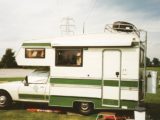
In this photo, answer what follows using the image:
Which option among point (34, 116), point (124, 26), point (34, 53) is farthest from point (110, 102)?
point (34, 53)

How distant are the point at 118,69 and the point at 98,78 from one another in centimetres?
80

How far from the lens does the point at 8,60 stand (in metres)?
77.4

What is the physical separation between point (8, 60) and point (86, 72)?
67.9m

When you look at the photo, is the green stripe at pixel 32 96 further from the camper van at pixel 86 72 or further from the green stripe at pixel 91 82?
the green stripe at pixel 91 82

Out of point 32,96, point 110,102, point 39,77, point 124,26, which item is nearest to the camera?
point 110,102

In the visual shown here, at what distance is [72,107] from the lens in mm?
12062

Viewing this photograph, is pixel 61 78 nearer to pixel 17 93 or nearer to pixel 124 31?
pixel 17 93

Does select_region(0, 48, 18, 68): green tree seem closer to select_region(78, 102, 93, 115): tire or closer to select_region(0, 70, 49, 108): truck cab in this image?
select_region(0, 70, 49, 108): truck cab

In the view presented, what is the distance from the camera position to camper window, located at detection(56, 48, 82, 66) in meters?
12.0

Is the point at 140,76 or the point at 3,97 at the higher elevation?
the point at 140,76

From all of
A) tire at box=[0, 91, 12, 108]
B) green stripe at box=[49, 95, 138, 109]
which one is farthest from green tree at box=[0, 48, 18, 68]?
green stripe at box=[49, 95, 138, 109]

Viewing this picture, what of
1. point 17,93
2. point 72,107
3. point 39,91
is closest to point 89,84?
point 72,107

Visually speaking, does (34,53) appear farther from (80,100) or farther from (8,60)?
(8,60)

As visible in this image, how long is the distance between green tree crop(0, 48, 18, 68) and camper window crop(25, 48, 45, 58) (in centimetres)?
6461
